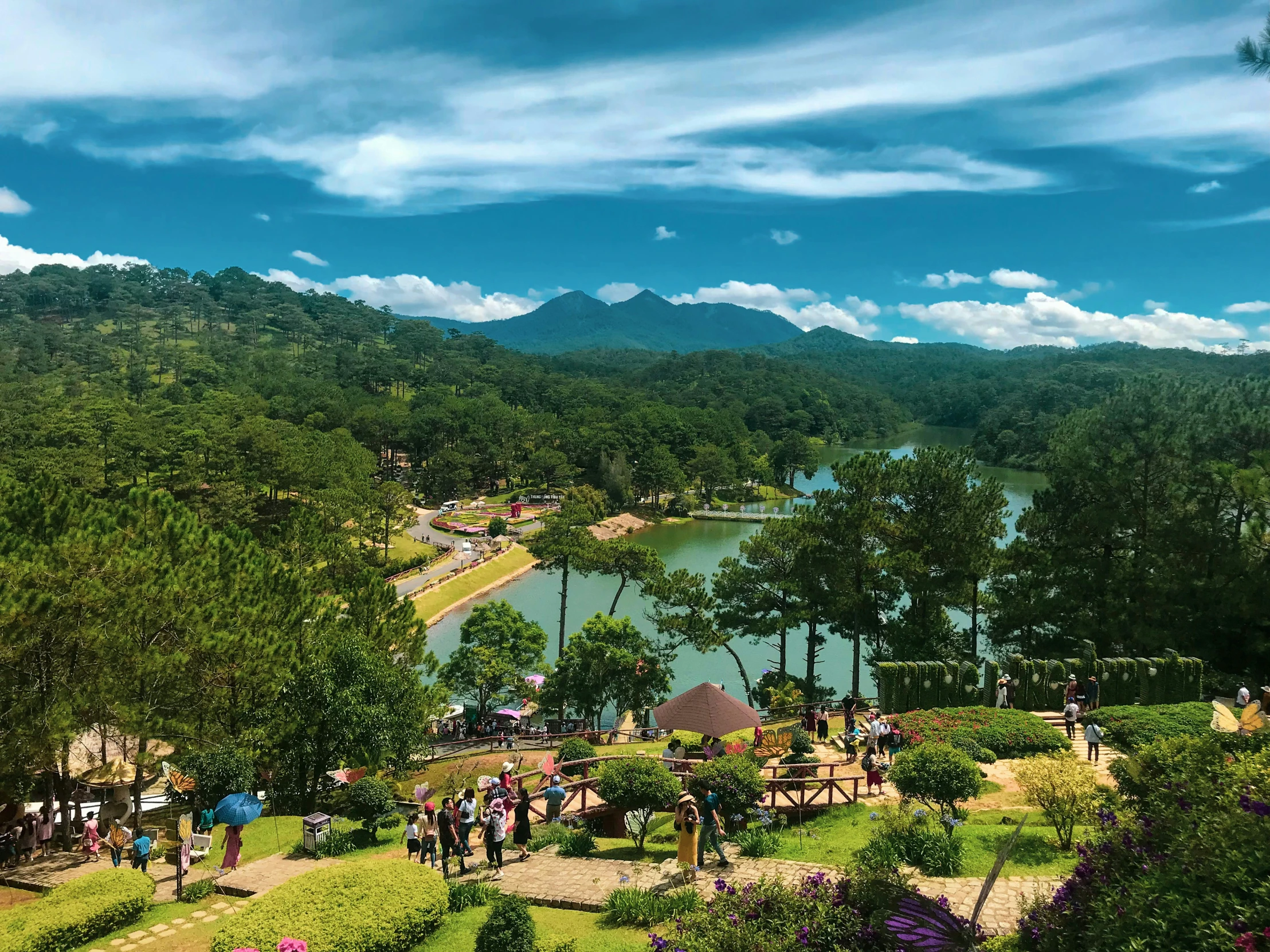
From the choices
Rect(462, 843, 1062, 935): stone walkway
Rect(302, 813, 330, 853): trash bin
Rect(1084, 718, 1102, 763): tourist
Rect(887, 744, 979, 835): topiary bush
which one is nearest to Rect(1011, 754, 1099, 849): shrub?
Rect(887, 744, 979, 835): topiary bush

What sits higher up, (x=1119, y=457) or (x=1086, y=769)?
(x=1119, y=457)

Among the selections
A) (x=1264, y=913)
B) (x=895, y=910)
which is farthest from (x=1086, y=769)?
(x=1264, y=913)

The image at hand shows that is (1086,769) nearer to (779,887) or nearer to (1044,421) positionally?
(779,887)

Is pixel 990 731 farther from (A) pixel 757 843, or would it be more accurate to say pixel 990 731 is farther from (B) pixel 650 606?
(B) pixel 650 606

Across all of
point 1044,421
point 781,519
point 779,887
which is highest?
point 1044,421

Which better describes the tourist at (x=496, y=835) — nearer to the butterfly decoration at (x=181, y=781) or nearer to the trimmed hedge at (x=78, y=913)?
the trimmed hedge at (x=78, y=913)

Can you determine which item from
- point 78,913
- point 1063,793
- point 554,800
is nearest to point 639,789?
point 554,800
